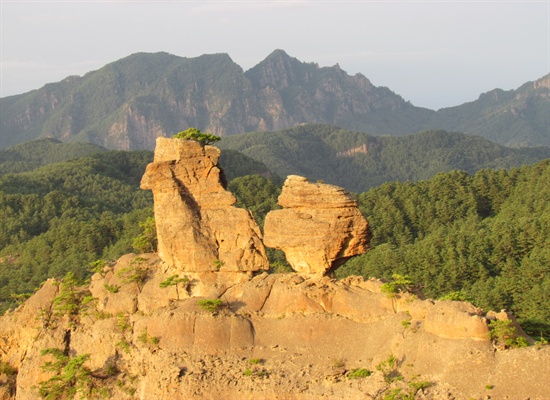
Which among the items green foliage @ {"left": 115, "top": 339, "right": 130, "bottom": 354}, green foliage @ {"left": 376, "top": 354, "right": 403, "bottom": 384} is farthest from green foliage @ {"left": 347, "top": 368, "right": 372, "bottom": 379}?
green foliage @ {"left": 115, "top": 339, "right": 130, "bottom": 354}

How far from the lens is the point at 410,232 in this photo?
91.4 meters

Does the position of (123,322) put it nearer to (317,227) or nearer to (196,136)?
(196,136)

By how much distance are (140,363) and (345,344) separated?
8546 mm

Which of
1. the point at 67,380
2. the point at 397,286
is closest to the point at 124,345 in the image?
the point at 67,380

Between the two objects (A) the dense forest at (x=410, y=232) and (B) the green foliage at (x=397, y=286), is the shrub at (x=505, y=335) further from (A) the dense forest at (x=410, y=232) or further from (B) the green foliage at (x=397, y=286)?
(A) the dense forest at (x=410, y=232)

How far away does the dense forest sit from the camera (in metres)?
64.1

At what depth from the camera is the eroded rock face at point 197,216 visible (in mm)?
37812

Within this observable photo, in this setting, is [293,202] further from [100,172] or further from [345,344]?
[100,172]

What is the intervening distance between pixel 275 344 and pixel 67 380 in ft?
30.9

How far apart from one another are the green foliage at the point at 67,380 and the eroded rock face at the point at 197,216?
6089 millimetres

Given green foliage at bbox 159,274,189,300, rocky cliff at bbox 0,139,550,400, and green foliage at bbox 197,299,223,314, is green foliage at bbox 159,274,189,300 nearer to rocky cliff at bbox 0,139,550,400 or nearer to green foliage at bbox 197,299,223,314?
rocky cliff at bbox 0,139,550,400

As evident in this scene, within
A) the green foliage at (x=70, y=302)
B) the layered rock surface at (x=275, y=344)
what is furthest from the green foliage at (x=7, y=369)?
the green foliage at (x=70, y=302)

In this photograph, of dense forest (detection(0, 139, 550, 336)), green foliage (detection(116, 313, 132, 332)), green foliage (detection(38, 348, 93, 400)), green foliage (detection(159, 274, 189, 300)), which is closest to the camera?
green foliage (detection(38, 348, 93, 400))

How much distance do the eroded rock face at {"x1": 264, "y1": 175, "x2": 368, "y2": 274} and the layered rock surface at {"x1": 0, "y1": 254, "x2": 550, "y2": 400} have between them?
1.07 meters
